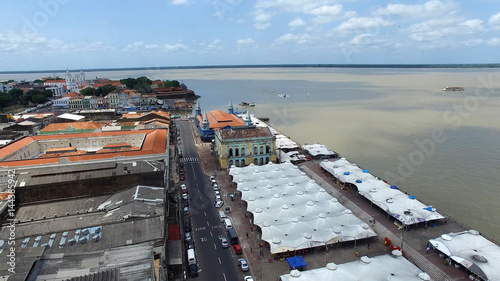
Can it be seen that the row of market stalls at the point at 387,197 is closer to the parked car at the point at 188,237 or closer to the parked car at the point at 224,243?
the parked car at the point at 224,243

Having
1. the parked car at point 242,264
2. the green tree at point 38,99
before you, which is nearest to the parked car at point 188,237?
Answer: the parked car at point 242,264

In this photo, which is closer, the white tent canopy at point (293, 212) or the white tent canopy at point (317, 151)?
the white tent canopy at point (293, 212)

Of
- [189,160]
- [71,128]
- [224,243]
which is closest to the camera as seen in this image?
[224,243]

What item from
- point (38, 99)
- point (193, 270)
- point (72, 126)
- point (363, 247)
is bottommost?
point (363, 247)

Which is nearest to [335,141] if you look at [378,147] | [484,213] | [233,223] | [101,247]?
[378,147]

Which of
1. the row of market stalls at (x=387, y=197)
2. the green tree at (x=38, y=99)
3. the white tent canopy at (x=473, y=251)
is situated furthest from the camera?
the green tree at (x=38, y=99)

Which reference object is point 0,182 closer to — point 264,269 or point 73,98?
point 264,269

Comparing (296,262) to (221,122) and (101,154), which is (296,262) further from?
(221,122)

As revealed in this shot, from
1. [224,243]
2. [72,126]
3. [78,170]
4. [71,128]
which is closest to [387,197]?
[224,243]
